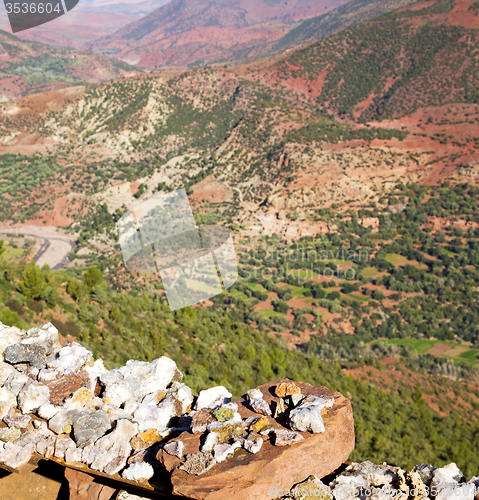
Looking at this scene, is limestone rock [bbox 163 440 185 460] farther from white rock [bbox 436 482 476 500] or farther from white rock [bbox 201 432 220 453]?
white rock [bbox 436 482 476 500]

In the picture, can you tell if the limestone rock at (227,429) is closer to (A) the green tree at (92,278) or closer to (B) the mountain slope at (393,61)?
(A) the green tree at (92,278)

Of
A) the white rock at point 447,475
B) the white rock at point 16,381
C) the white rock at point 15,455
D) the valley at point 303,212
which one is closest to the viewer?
the white rock at point 447,475

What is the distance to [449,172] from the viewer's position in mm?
79375

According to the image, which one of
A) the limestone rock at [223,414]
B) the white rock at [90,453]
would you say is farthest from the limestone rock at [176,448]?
the white rock at [90,453]

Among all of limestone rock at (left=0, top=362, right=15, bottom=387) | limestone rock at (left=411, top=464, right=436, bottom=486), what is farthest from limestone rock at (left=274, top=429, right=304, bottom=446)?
limestone rock at (left=0, top=362, right=15, bottom=387)

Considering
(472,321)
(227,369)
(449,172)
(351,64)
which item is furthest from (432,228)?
(351,64)

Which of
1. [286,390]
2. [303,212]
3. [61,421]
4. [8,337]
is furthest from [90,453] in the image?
[303,212]

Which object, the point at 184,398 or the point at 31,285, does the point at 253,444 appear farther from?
the point at 31,285

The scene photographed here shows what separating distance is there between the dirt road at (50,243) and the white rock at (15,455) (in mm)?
67962

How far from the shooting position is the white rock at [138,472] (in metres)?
4.62

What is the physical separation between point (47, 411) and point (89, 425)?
0.75 meters

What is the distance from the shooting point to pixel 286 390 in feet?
18.5

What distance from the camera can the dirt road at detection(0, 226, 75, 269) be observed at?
70.4 m

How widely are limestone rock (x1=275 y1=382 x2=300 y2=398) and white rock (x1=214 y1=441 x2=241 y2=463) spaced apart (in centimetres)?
128
